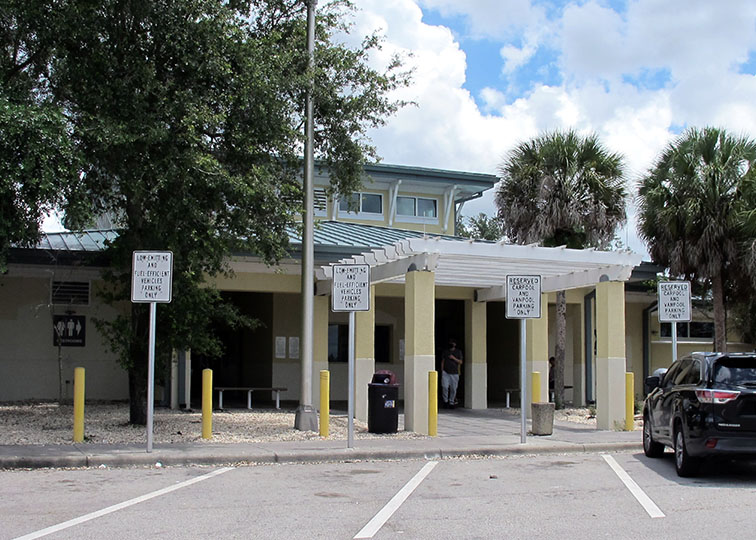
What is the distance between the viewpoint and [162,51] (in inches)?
540

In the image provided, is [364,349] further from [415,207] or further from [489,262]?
[415,207]

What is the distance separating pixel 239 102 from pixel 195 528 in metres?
7.87

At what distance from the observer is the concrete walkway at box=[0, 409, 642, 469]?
11484 millimetres

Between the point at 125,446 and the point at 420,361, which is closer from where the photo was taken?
the point at 125,446

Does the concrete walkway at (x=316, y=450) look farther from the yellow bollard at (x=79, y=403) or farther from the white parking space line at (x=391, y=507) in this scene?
the white parking space line at (x=391, y=507)

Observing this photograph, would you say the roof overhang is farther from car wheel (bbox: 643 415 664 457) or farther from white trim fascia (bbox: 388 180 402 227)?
white trim fascia (bbox: 388 180 402 227)

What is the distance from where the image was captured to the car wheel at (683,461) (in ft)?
34.0

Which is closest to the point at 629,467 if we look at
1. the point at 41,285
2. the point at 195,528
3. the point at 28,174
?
the point at 195,528

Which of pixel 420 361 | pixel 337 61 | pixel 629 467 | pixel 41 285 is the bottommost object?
pixel 629 467

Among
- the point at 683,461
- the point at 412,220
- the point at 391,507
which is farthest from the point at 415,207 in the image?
the point at 391,507

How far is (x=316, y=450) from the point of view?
12.6 m

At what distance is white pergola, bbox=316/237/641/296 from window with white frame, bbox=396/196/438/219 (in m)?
9.43

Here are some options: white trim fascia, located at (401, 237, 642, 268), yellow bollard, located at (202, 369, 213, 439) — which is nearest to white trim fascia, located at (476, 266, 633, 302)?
white trim fascia, located at (401, 237, 642, 268)

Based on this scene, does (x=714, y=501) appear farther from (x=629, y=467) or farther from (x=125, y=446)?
(x=125, y=446)
